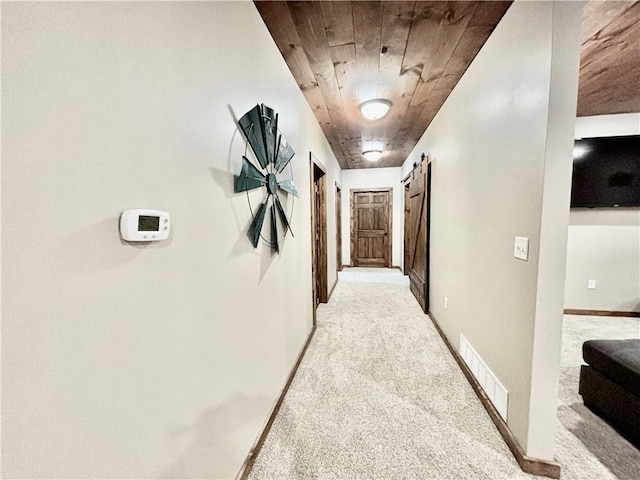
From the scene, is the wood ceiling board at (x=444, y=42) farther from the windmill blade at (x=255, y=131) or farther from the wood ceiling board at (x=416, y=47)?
the windmill blade at (x=255, y=131)

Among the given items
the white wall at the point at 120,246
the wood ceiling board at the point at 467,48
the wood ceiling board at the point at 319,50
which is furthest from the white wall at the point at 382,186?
the white wall at the point at 120,246

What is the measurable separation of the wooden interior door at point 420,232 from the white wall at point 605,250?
5.67 feet

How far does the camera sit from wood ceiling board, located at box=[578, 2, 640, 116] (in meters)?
1.60

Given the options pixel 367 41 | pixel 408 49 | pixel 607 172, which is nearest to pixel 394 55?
pixel 408 49

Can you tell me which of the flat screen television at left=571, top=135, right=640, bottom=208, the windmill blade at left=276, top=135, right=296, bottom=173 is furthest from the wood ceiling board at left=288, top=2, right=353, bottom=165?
the flat screen television at left=571, top=135, right=640, bottom=208

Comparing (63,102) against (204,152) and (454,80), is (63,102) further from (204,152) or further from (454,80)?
(454,80)

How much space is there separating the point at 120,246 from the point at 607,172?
467 cm

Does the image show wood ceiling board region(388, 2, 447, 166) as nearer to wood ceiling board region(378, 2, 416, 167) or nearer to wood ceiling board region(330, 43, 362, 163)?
wood ceiling board region(378, 2, 416, 167)

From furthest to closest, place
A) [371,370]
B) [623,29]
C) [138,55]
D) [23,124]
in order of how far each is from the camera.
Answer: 1. [371,370]
2. [623,29]
3. [138,55]
4. [23,124]

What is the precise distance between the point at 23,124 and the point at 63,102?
0.09 m

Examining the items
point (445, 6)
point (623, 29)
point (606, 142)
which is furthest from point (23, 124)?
point (606, 142)

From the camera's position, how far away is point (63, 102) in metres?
0.52

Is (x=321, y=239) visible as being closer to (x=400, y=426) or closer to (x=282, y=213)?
(x=282, y=213)

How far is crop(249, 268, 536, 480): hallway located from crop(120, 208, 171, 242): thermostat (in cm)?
132
